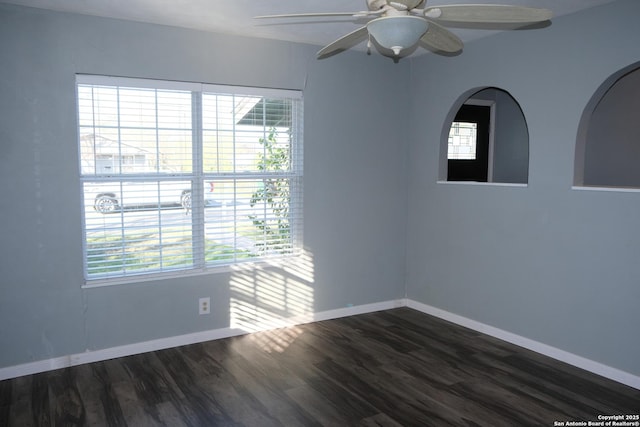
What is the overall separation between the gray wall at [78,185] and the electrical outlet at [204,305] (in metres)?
0.05

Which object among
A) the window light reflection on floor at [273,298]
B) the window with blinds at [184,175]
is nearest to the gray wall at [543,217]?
the window light reflection on floor at [273,298]

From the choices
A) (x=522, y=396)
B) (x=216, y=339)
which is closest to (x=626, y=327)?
(x=522, y=396)

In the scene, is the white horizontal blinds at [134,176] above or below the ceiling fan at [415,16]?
below

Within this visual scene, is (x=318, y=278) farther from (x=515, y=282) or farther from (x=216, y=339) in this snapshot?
(x=515, y=282)

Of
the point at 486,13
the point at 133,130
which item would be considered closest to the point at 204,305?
the point at 133,130

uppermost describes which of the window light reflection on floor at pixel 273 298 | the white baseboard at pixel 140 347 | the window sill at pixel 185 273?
the window sill at pixel 185 273

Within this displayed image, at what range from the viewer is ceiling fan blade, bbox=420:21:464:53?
2109 millimetres

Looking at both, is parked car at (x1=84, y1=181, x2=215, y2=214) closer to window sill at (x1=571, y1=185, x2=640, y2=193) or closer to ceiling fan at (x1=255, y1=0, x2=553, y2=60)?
ceiling fan at (x1=255, y1=0, x2=553, y2=60)

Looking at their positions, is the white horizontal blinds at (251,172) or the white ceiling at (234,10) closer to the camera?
the white ceiling at (234,10)

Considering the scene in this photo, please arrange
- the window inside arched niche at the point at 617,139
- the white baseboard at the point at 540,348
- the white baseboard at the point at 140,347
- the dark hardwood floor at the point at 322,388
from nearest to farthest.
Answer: the dark hardwood floor at the point at 322,388
the white baseboard at the point at 540,348
the white baseboard at the point at 140,347
the window inside arched niche at the point at 617,139

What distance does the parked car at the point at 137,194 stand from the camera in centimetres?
331

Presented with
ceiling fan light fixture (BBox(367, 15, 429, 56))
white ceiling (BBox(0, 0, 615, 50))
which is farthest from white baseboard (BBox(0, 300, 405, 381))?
ceiling fan light fixture (BBox(367, 15, 429, 56))

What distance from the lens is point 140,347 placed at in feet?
11.4

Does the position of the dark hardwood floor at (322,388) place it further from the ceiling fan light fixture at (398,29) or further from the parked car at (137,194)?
the ceiling fan light fixture at (398,29)
